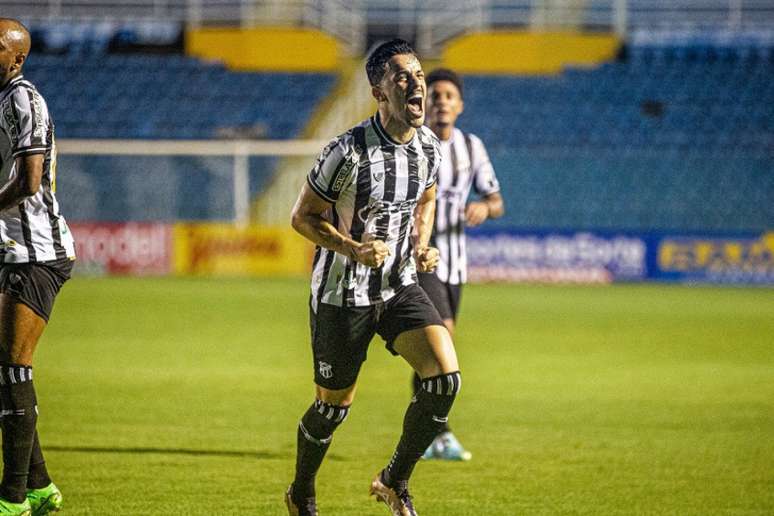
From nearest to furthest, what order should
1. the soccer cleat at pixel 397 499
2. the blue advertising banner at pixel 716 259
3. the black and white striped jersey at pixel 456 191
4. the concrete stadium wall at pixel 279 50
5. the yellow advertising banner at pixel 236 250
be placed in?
1. the soccer cleat at pixel 397 499
2. the black and white striped jersey at pixel 456 191
3. the blue advertising banner at pixel 716 259
4. the yellow advertising banner at pixel 236 250
5. the concrete stadium wall at pixel 279 50

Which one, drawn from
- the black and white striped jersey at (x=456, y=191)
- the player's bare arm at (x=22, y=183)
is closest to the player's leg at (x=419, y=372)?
the player's bare arm at (x=22, y=183)

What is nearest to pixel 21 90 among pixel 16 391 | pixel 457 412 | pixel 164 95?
pixel 16 391

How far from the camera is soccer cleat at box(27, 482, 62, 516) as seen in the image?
252 inches

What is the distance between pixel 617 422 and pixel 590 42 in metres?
23.7

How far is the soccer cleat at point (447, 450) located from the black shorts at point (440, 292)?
31.0 inches

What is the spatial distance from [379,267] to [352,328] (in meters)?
0.32

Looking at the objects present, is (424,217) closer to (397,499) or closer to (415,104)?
(415,104)

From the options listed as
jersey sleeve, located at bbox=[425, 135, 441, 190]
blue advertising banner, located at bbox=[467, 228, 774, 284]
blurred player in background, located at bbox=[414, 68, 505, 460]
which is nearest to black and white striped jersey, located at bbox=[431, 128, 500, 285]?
blurred player in background, located at bbox=[414, 68, 505, 460]

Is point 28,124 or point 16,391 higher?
point 28,124

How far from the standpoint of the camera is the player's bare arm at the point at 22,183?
5801 millimetres

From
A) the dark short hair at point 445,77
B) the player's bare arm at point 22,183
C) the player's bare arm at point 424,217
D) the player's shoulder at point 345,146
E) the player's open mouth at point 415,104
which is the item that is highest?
the player's open mouth at point 415,104

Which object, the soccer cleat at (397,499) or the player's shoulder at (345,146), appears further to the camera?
the soccer cleat at (397,499)

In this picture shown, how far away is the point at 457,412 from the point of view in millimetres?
10234

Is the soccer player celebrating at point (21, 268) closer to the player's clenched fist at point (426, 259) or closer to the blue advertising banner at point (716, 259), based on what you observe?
the player's clenched fist at point (426, 259)
